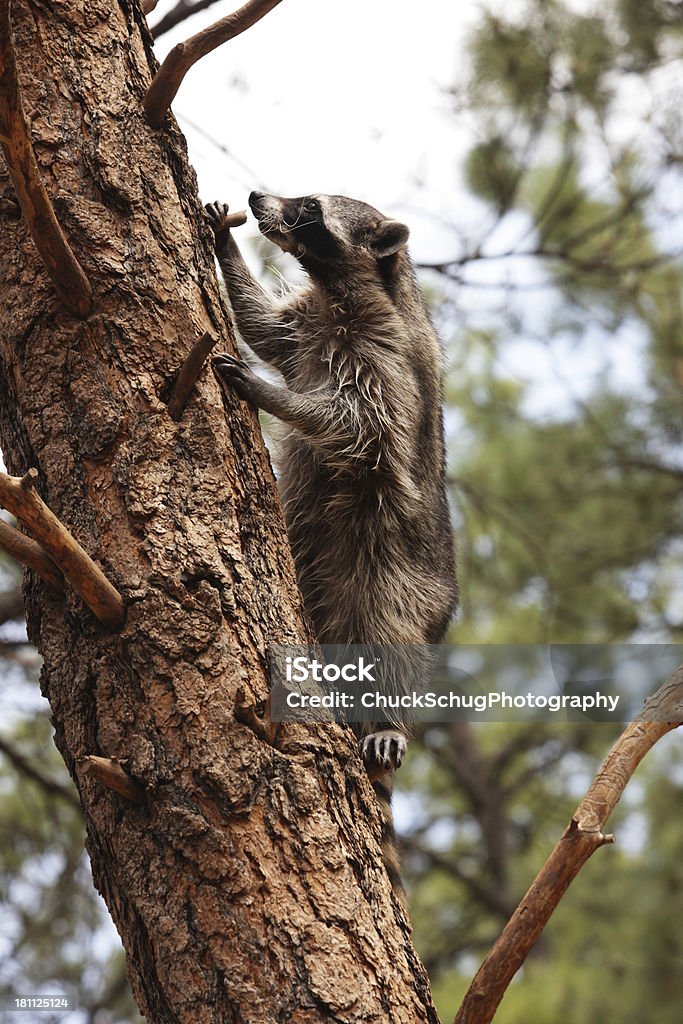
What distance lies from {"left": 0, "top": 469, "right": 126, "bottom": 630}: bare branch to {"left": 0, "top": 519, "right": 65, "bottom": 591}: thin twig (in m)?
0.05

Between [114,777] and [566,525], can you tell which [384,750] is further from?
[566,525]

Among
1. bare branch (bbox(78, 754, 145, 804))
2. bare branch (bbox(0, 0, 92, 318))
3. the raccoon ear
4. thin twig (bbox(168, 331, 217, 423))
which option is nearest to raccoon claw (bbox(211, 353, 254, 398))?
thin twig (bbox(168, 331, 217, 423))

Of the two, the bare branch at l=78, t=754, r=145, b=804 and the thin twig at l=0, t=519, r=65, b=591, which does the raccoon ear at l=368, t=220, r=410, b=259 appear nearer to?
the thin twig at l=0, t=519, r=65, b=591

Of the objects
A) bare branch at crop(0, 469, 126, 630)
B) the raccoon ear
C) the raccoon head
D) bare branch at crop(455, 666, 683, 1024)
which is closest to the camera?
bare branch at crop(0, 469, 126, 630)

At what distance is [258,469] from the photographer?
2.38 m

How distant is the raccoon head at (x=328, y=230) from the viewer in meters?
3.84

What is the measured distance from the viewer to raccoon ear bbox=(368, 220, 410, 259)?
412 cm

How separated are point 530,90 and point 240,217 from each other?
12.5ft

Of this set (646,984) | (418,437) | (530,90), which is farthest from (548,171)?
(646,984)

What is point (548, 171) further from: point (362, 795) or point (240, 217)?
point (362, 795)

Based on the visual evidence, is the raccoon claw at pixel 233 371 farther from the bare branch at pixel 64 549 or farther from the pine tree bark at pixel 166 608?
the bare branch at pixel 64 549

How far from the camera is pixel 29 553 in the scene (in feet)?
6.69

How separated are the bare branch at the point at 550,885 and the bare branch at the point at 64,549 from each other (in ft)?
3.16

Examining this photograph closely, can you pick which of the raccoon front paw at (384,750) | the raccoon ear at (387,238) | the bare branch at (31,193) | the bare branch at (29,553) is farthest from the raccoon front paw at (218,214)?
the raccoon front paw at (384,750)
